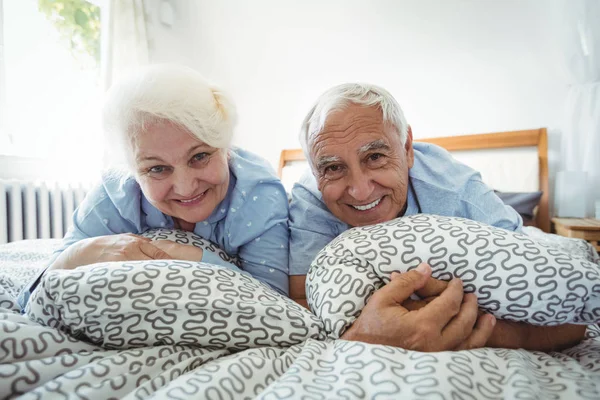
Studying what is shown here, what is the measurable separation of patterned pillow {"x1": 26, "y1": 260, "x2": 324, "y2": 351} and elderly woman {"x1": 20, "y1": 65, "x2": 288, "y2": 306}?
24cm

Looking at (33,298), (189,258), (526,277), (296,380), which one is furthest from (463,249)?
(33,298)

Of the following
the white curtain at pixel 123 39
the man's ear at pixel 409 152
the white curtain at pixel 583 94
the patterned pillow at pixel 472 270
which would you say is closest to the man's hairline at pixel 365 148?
the man's ear at pixel 409 152

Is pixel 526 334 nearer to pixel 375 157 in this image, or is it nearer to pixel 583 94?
pixel 375 157

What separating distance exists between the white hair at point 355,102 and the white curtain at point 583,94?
1.86 metres

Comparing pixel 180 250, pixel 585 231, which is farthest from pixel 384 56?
pixel 180 250

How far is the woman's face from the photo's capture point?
94cm

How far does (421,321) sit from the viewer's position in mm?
592

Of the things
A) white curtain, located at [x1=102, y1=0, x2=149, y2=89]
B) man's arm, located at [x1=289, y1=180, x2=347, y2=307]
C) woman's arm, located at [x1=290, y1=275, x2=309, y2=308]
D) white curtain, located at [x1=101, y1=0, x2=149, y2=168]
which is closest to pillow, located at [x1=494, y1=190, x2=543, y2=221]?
man's arm, located at [x1=289, y1=180, x2=347, y2=307]

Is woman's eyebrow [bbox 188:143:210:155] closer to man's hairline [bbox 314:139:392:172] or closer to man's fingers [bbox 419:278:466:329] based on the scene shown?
man's hairline [bbox 314:139:392:172]

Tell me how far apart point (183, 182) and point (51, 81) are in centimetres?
255

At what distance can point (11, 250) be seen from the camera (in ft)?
4.75

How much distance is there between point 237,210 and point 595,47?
2391 millimetres

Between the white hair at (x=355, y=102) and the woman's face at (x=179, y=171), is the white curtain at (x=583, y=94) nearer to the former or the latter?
the white hair at (x=355, y=102)

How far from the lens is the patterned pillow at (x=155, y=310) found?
22.4 inches
